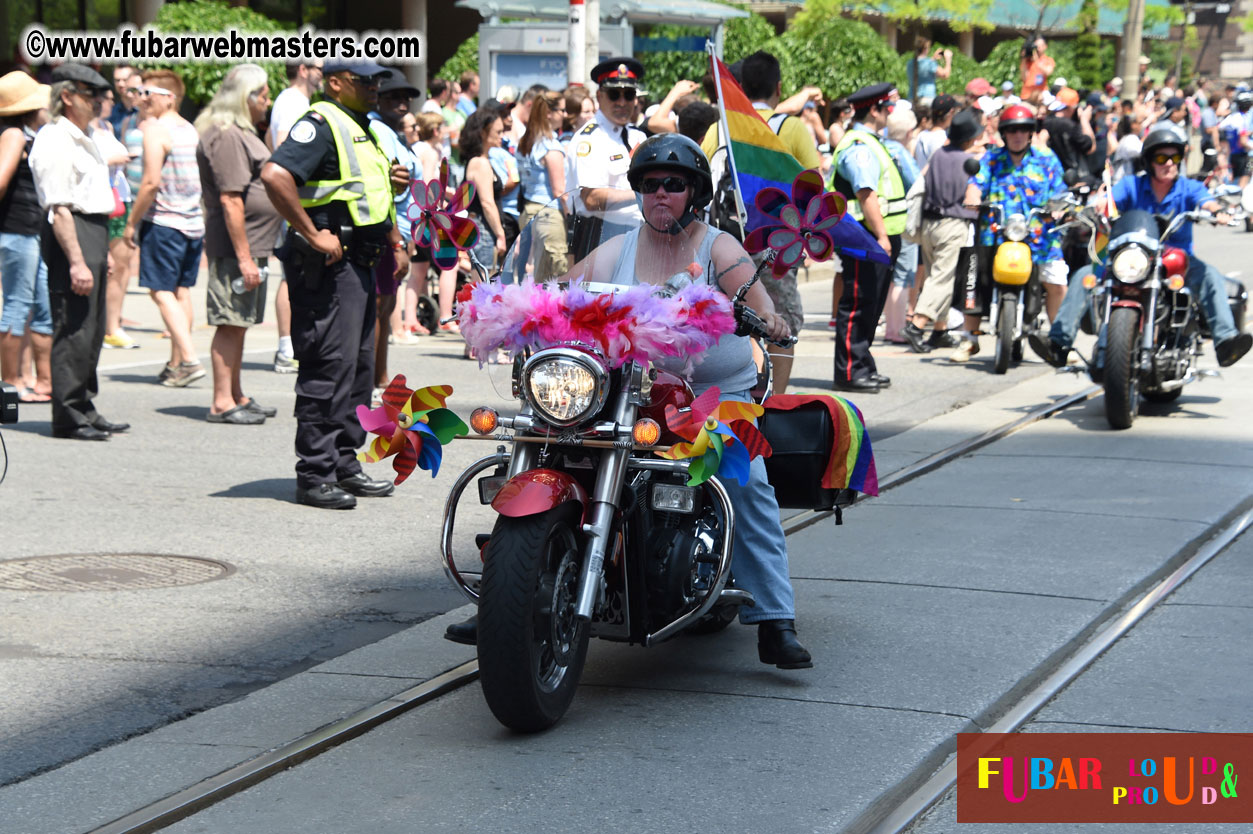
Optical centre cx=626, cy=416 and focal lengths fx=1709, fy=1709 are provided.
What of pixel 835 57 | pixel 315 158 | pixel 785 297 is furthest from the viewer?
pixel 835 57

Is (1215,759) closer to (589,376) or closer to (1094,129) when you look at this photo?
(589,376)

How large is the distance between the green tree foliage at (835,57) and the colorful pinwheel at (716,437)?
84.4ft

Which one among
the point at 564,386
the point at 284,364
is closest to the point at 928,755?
the point at 564,386

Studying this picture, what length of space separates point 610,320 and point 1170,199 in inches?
265

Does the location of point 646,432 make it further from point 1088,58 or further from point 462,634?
point 1088,58

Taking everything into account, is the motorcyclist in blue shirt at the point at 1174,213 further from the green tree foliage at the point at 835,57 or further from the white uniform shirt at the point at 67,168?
the green tree foliage at the point at 835,57

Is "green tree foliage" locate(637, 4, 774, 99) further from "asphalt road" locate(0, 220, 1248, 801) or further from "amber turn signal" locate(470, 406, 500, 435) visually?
"amber turn signal" locate(470, 406, 500, 435)

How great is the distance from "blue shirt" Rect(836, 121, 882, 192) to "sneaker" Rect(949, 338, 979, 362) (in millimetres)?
2624

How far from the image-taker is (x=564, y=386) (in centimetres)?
471

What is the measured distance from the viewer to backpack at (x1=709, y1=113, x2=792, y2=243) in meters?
8.03

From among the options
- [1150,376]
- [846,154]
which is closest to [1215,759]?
[1150,376]

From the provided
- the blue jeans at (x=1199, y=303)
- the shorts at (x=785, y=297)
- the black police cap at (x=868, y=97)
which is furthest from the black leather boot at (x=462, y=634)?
the black police cap at (x=868, y=97)

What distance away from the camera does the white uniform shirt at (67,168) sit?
9266mm

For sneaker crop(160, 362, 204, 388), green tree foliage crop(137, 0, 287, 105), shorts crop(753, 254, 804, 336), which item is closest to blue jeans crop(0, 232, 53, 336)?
sneaker crop(160, 362, 204, 388)
